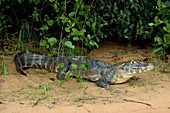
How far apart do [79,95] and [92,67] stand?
1354mm

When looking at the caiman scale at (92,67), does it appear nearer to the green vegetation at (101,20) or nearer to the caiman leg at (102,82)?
the caiman leg at (102,82)

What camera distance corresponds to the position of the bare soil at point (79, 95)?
3.53 meters

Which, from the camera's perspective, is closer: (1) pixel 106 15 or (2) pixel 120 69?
(2) pixel 120 69

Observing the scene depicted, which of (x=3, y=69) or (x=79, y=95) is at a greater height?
(x=3, y=69)

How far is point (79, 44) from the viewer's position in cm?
717

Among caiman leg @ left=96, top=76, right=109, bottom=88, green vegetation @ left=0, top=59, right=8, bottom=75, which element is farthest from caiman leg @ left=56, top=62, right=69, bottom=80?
green vegetation @ left=0, top=59, right=8, bottom=75

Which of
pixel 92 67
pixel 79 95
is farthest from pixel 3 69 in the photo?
pixel 79 95

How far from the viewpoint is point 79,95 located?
4074 mm

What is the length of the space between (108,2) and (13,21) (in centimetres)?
282

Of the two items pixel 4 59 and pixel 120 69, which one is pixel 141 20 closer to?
pixel 120 69

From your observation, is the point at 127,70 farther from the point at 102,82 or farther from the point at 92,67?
the point at 92,67

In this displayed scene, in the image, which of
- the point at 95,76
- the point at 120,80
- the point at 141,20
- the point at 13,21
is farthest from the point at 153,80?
the point at 13,21

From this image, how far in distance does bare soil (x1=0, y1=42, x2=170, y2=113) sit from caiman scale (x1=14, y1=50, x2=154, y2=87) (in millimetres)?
180

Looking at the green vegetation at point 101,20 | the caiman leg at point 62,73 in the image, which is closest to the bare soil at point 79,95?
the caiman leg at point 62,73
